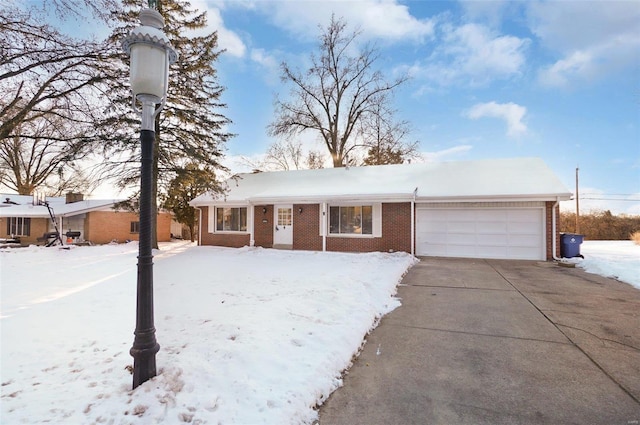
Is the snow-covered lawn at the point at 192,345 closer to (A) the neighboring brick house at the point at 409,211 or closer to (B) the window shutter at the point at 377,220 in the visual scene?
(A) the neighboring brick house at the point at 409,211

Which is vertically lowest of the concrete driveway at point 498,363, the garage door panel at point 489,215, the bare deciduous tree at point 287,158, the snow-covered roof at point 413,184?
the concrete driveway at point 498,363

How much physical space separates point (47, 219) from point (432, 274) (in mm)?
26390

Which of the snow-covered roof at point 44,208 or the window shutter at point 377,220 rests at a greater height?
the snow-covered roof at point 44,208

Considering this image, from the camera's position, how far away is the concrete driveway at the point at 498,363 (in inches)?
107

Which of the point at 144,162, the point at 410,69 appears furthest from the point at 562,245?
the point at 410,69

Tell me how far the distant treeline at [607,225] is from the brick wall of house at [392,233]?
20937 mm

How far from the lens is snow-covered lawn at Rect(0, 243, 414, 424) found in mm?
2498

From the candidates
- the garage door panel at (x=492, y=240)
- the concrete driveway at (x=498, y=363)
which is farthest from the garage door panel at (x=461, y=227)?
the concrete driveway at (x=498, y=363)

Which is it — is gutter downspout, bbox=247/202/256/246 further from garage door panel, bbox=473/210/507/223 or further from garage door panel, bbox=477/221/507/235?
garage door panel, bbox=477/221/507/235

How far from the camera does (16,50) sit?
615 cm

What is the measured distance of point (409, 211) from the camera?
42.8 ft

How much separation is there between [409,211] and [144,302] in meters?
11.5

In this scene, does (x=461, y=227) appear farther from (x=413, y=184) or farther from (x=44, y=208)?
(x=44, y=208)

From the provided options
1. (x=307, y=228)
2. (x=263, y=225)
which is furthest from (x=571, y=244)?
(x=263, y=225)
